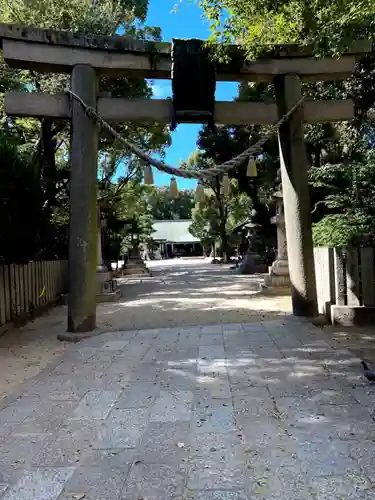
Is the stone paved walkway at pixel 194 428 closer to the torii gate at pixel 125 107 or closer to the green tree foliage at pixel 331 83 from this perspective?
the torii gate at pixel 125 107

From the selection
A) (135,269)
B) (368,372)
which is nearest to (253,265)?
(135,269)

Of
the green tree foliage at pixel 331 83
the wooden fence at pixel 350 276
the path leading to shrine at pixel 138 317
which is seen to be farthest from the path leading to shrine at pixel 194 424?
the green tree foliage at pixel 331 83

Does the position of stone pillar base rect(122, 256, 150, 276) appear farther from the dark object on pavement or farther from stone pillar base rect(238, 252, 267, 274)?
the dark object on pavement

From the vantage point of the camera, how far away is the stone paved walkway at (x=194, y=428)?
2.27 metres

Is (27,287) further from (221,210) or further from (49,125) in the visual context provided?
(221,210)

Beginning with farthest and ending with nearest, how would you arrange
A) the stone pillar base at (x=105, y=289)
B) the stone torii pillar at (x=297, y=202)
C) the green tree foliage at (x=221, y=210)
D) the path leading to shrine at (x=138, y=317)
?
the green tree foliage at (x=221, y=210)
the stone pillar base at (x=105, y=289)
the stone torii pillar at (x=297, y=202)
the path leading to shrine at (x=138, y=317)

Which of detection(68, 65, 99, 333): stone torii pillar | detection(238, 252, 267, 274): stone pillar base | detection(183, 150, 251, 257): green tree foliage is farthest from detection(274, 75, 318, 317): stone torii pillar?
detection(183, 150, 251, 257): green tree foliage

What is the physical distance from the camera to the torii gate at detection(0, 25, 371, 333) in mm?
6219

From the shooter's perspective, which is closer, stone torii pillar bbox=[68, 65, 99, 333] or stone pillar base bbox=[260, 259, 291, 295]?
stone torii pillar bbox=[68, 65, 99, 333]

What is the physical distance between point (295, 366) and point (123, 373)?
167 centimetres

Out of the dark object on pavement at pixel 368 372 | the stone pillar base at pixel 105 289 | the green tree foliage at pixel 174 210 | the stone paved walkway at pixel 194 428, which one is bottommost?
the stone paved walkway at pixel 194 428

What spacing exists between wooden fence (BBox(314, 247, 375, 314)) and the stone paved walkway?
61.6 inches

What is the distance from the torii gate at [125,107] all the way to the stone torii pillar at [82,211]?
0.5 inches

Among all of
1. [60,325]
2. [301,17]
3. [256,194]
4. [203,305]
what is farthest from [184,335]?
[256,194]
